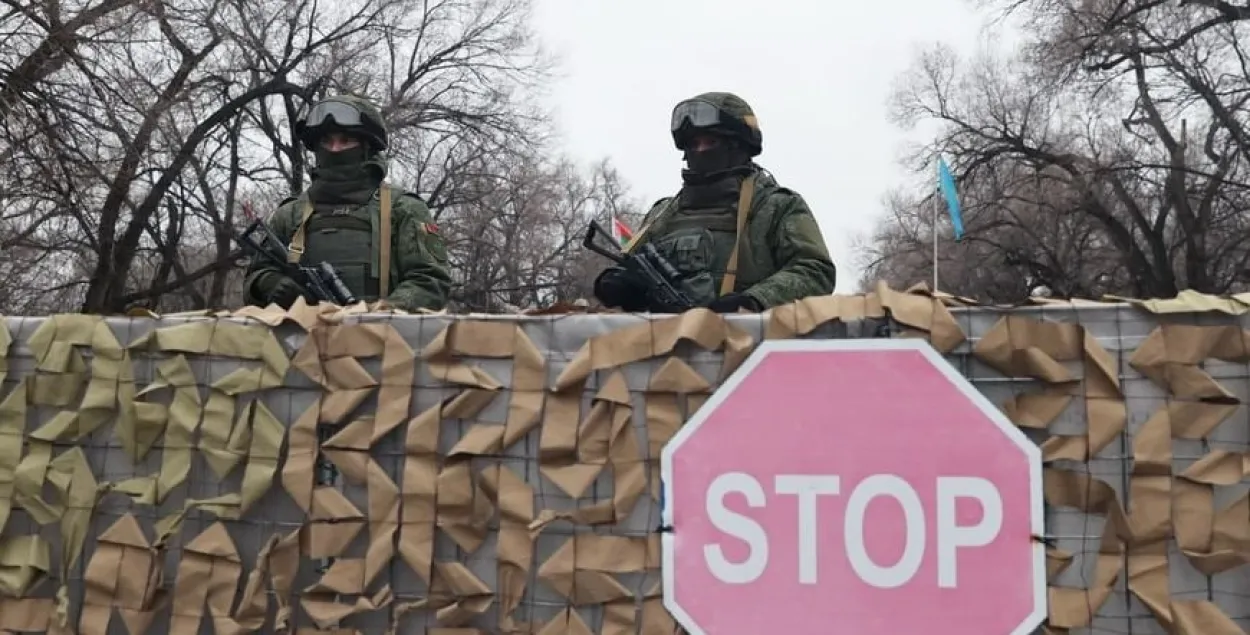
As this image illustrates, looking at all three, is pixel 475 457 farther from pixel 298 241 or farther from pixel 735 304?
pixel 298 241

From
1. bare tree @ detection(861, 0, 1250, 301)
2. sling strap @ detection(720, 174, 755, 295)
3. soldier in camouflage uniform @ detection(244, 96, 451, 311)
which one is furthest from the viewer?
bare tree @ detection(861, 0, 1250, 301)

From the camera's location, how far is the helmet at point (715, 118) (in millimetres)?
3959

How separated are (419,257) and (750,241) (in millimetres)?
1311

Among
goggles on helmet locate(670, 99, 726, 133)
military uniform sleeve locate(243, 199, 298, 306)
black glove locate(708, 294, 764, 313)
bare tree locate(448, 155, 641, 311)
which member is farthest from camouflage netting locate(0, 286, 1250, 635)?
bare tree locate(448, 155, 641, 311)

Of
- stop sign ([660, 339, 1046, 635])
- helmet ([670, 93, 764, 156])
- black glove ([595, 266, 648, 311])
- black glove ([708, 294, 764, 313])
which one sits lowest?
stop sign ([660, 339, 1046, 635])

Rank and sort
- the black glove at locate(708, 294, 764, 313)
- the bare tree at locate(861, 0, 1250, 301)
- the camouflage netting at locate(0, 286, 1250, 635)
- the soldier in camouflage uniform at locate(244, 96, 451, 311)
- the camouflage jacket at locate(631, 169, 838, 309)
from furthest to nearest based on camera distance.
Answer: the bare tree at locate(861, 0, 1250, 301), the soldier in camouflage uniform at locate(244, 96, 451, 311), the camouflage jacket at locate(631, 169, 838, 309), the black glove at locate(708, 294, 764, 313), the camouflage netting at locate(0, 286, 1250, 635)

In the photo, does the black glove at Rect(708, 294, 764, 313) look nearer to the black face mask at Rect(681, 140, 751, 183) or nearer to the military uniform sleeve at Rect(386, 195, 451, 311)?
the black face mask at Rect(681, 140, 751, 183)

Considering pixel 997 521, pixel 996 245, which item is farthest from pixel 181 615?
pixel 996 245

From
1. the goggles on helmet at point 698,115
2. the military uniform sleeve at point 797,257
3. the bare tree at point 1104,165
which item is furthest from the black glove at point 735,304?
the bare tree at point 1104,165

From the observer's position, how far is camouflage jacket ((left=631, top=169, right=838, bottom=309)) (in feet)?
12.3

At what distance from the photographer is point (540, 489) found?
2371 mm

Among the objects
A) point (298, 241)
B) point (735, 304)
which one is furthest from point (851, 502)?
point (298, 241)

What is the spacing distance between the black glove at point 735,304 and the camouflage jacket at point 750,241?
26 centimetres

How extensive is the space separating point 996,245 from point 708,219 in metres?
23.1
